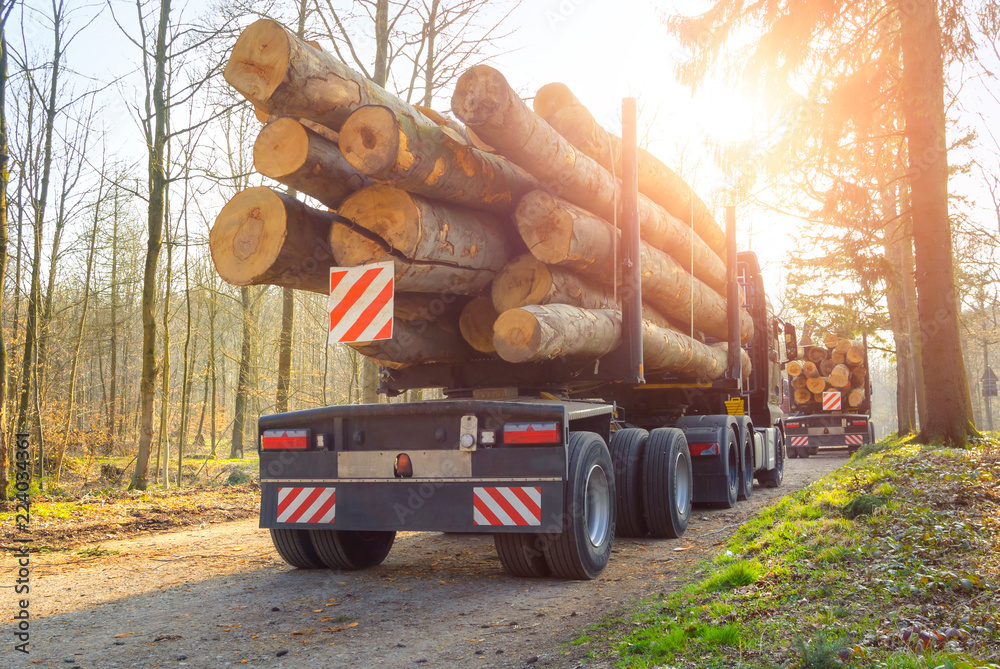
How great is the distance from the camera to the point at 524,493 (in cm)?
484

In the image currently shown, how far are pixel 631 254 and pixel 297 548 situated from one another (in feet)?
12.6

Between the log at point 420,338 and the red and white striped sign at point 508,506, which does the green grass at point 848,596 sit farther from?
the log at point 420,338

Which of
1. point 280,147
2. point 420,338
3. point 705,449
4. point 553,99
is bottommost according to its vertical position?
point 705,449

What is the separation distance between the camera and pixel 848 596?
3668 mm

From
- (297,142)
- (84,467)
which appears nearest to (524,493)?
(297,142)

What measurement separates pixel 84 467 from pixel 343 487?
10.7 metres

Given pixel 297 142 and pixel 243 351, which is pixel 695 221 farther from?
pixel 243 351

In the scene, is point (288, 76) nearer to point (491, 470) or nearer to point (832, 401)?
point (491, 470)

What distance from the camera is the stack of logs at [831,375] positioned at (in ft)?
72.0

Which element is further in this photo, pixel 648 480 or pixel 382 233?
pixel 648 480

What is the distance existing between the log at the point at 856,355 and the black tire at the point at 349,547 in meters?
19.7

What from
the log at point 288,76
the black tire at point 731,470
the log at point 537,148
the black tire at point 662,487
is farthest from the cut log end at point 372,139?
the black tire at point 731,470

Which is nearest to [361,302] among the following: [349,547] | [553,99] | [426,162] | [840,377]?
[426,162]

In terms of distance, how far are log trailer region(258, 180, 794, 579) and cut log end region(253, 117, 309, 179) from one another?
1.71 meters
